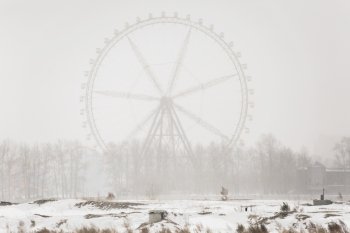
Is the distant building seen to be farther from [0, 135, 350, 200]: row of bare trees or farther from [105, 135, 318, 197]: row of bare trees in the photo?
[105, 135, 318, 197]: row of bare trees

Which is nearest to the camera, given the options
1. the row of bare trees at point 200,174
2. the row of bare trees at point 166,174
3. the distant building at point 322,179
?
the row of bare trees at point 200,174

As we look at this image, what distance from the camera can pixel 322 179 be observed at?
297 ft

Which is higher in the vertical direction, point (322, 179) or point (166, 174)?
point (166, 174)

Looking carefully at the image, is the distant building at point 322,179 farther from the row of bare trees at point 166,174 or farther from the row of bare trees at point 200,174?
the row of bare trees at point 200,174

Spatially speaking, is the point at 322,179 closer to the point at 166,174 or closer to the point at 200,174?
the point at 200,174

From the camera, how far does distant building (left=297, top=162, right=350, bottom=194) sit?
88.6 m

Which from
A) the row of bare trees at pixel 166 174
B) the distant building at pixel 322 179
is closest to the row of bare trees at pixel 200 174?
the row of bare trees at pixel 166 174

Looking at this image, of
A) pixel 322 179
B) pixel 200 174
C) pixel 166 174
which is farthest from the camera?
pixel 322 179

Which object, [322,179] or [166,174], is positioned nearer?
[166,174]

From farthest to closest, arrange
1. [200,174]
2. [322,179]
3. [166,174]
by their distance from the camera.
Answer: [322,179] < [166,174] < [200,174]

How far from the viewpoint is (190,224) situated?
21453 millimetres

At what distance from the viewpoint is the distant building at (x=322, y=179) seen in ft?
291

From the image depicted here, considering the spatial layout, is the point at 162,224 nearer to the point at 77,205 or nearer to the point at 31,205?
the point at 77,205

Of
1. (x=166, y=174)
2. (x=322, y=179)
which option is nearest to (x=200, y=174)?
(x=166, y=174)
